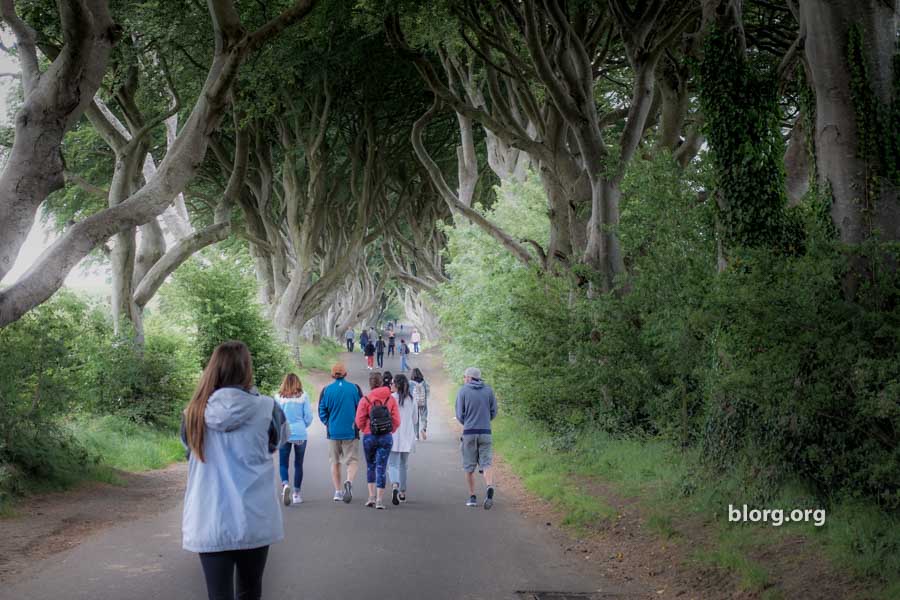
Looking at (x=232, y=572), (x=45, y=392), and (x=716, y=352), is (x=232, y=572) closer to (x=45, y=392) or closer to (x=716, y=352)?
(x=716, y=352)

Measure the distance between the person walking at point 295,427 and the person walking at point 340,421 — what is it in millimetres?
348

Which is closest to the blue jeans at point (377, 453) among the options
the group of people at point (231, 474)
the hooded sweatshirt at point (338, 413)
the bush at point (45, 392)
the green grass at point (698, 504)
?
the hooded sweatshirt at point (338, 413)

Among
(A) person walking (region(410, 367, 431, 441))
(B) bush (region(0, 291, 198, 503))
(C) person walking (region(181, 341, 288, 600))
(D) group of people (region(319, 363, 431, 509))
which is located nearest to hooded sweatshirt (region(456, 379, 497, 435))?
(D) group of people (region(319, 363, 431, 509))

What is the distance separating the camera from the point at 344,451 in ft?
37.1

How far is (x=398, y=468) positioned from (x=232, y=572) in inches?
281

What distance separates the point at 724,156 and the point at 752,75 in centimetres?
103

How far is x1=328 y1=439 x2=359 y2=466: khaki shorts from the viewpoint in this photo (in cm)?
1108

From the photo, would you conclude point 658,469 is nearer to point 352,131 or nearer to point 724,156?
point 724,156

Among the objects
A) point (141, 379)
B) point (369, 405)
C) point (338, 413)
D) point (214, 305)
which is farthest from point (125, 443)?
point (214, 305)

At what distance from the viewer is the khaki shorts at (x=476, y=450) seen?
1084cm

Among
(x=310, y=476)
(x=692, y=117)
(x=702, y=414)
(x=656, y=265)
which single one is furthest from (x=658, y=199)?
(x=692, y=117)

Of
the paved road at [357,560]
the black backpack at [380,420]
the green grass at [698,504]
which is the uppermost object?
the black backpack at [380,420]

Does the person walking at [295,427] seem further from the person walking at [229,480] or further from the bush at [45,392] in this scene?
the person walking at [229,480]

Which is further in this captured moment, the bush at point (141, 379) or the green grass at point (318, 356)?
the green grass at point (318, 356)
